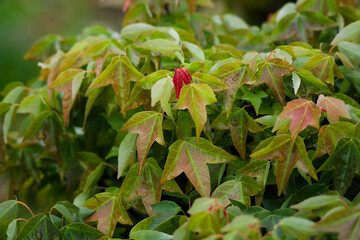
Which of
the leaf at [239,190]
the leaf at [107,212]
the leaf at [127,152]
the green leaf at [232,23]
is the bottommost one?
the leaf at [107,212]

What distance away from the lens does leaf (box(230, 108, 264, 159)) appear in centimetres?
79

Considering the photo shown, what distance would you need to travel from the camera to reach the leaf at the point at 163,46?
90 cm

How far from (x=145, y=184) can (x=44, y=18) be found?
11.2 ft

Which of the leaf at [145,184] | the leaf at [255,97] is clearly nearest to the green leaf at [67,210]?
the leaf at [145,184]

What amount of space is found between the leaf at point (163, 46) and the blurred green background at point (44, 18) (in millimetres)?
1659

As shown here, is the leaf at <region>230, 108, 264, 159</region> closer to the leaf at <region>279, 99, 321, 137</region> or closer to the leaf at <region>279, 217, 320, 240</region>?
the leaf at <region>279, 99, 321, 137</region>

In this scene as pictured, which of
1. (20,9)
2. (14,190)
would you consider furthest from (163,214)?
(20,9)

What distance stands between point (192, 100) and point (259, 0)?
6.85 feet

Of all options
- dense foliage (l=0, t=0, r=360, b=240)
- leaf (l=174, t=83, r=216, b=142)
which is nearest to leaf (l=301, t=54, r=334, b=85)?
dense foliage (l=0, t=0, r=360, b=240)

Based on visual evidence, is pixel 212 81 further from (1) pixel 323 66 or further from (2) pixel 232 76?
(1) pixel 323 66

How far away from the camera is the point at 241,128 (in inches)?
31.2

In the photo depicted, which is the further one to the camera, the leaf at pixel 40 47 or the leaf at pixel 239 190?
the leaf at pixel 40 47

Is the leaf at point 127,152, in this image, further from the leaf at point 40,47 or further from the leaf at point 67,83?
the leaf at point 40,47

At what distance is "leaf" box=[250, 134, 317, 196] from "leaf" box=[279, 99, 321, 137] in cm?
3
